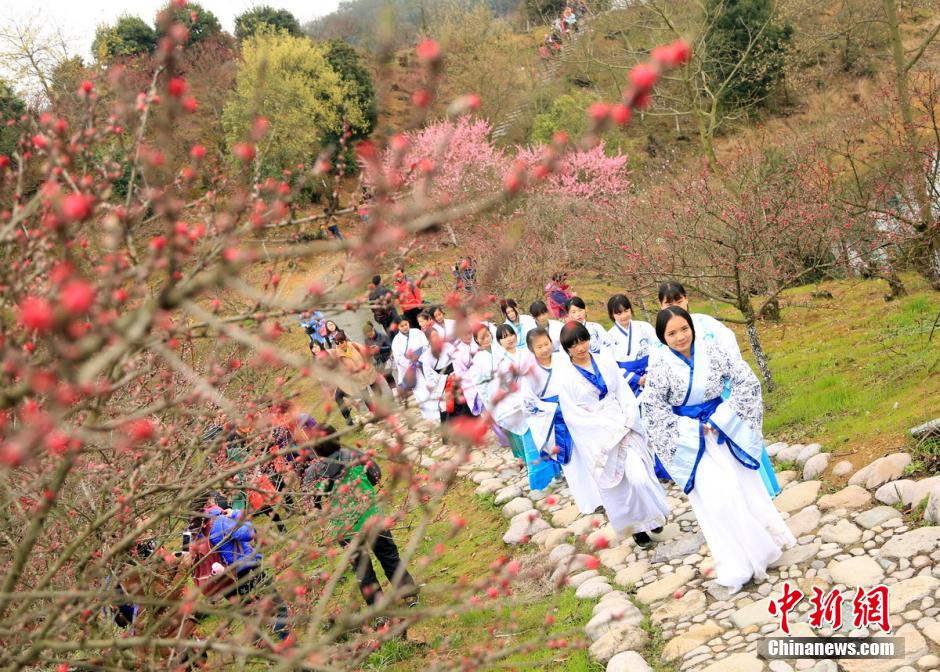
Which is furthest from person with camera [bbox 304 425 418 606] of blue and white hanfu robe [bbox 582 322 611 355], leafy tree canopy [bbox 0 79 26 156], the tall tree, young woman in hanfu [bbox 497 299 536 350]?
leafy tree canopy [bbox 0 79 26 156]

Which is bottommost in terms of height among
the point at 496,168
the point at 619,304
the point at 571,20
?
the point at 619,304

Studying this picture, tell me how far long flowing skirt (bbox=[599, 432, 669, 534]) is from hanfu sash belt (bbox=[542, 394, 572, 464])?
0.81 meters

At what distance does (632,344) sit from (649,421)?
2.52 metres

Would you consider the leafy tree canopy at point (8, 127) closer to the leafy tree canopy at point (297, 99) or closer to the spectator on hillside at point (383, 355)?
the spectator on hillside at point (383, 355)

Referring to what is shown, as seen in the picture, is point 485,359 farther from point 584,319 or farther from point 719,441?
point 719,441

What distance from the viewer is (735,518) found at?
491 cm

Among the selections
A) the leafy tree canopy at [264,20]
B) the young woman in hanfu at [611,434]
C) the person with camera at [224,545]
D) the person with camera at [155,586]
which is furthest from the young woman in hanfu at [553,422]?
the leafy tree canopy at [264,20]

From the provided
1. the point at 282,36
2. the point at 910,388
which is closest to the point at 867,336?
the point at 910,388

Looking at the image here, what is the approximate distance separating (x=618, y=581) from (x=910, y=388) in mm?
3447

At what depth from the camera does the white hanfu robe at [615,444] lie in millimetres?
6230

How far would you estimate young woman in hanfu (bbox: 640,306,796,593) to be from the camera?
16.4 feet

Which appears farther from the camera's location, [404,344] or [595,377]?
[404,344]

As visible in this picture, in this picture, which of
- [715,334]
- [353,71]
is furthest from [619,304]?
[353,71]

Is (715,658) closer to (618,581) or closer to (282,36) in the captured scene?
(618,581)
